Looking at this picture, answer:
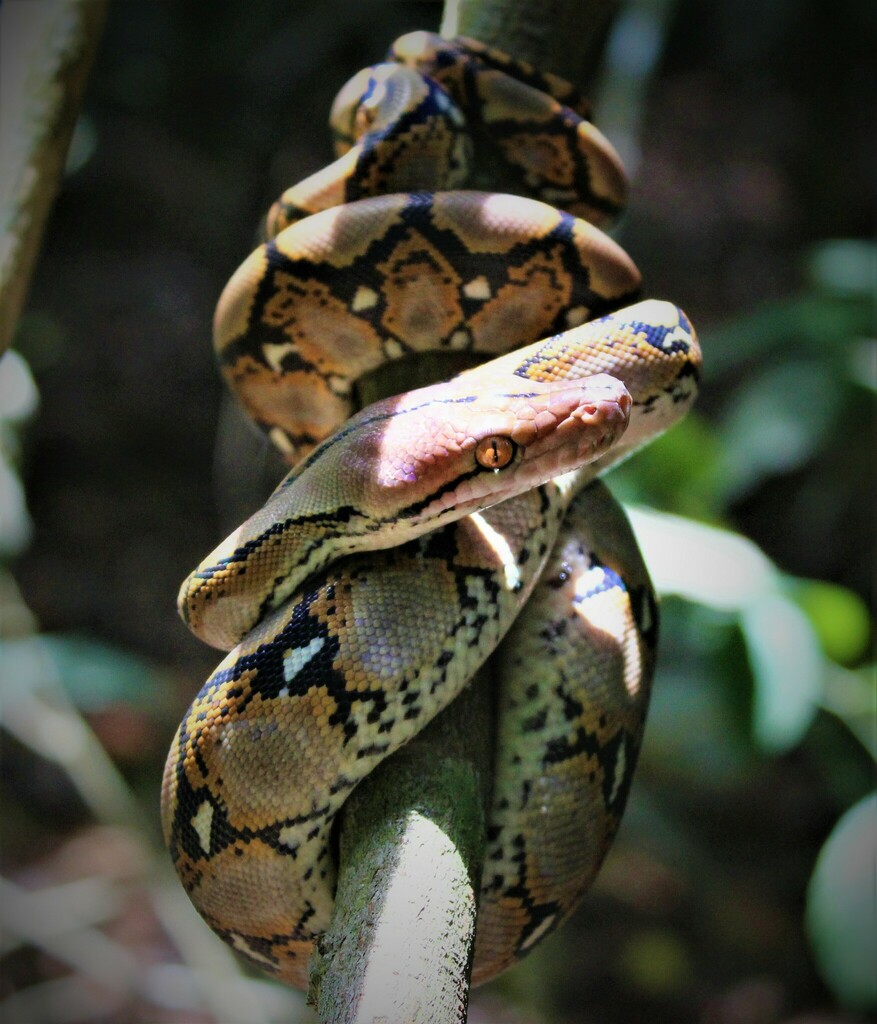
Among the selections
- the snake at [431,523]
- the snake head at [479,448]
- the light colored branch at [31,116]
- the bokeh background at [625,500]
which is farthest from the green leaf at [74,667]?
the snake head at [479,448]

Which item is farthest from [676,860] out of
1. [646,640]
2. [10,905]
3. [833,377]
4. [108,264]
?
[108,264]

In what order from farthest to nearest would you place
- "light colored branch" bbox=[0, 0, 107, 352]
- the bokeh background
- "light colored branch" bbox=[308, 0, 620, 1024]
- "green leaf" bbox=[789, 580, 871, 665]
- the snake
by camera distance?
the bokeh background → "green leaf" bbox=[789, 580, 871, 665] → "light colored branch" bbox=[0, 0, 107, 352] → the snake → "light colored branch" bbox=[308, 0, 620, 1024]

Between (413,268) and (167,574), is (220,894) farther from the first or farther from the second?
(167,574)

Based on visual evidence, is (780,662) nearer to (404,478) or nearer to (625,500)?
(625,500)

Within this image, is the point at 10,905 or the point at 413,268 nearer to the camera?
the point at 413,268

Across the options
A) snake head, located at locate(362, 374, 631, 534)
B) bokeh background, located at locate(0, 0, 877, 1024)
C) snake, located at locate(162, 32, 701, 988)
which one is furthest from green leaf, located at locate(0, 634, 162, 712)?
snake head, located at locate(362, 374, 631, 534)

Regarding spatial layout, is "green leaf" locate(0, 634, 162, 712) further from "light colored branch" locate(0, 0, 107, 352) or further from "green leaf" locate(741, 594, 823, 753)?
"green leaf" locate(741, 594, 823, 753)
